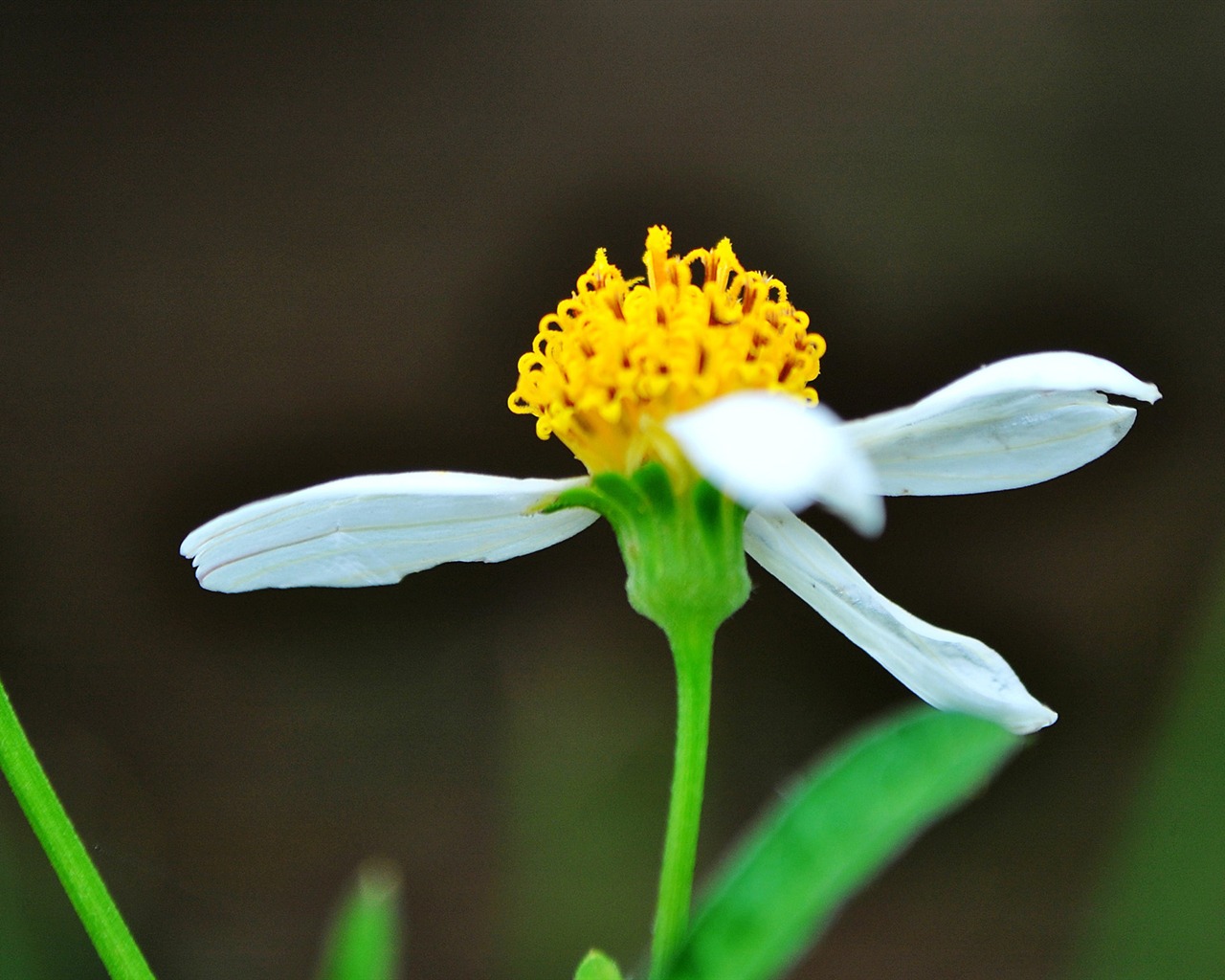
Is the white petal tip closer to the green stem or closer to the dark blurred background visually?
the green stem

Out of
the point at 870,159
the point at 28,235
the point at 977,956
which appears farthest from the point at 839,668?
the point at 28,235

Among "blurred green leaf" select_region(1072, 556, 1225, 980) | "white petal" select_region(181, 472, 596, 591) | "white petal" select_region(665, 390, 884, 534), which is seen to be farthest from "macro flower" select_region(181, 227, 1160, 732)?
"blurred green leaf" select_region(1072, 556, 1225, 980)

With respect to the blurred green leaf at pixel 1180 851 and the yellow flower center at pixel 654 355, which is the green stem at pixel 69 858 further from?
the blurred green leaf at pixel 1180 851

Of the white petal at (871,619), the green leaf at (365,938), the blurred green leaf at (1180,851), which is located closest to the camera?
the green leaf at (365,938)

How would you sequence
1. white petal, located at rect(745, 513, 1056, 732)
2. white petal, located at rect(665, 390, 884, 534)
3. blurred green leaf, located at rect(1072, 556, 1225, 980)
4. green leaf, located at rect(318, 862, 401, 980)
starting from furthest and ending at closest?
blurred green leaf, located at rect(1072, 556, 1225, 980)
white petal, located at rect(745, 513, 1056, 732)
green leaf, located at rect(318, 862, 401, 980)
white petal, located at rect(665, 390, 884, 534)

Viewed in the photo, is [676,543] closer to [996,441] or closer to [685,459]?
[685,459]

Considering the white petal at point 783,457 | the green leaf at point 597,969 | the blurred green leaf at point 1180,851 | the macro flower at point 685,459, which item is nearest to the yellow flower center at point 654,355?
the macro flower at point 685,459
